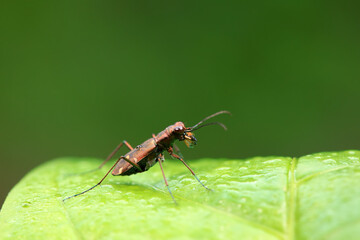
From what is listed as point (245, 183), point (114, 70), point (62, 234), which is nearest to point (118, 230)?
A: point (62, 234)

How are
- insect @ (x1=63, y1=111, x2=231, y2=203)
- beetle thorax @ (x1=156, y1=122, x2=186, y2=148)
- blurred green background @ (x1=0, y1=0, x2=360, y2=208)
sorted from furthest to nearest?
blurred green background @ (x1=0, y1=0, x2=360, y2=208)
beetle thorax @ (x1=156, y1=122, x2=186, y2=148)
insect @ (x1=63, y1=111, x2=231, y2=203)

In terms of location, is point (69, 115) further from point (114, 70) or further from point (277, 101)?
point (277, 101)

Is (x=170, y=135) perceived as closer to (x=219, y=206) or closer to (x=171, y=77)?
(x=219, y=206)

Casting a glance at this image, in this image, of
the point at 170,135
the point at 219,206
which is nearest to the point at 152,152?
the point at 170,135

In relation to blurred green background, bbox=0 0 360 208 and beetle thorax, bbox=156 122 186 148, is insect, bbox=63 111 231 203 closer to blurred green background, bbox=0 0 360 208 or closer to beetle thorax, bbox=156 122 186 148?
beetle thorax, bbox=156 122 186 148

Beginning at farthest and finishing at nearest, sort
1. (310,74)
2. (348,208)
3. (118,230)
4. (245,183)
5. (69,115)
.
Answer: (69,115) < (310,74) < (245,183) < (118,230) < (348,208)

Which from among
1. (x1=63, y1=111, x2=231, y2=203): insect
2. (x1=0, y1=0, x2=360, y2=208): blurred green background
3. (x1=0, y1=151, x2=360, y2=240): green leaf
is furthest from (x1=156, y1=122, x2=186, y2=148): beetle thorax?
(x1=0, y1=0, x2=360, y2=208): blurred green background
